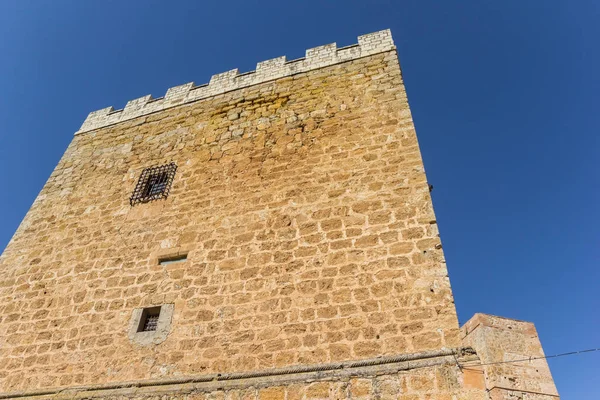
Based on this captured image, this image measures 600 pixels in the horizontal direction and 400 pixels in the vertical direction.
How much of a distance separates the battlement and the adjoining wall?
13.9 ft

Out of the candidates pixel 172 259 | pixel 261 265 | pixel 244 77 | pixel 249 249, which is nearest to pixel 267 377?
pixel 261 265

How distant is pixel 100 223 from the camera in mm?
5172

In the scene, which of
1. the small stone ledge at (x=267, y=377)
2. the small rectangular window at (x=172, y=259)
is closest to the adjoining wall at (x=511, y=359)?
the small stone ledge at (x=267, y=377)

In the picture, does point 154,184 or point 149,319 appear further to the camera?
point 154,184

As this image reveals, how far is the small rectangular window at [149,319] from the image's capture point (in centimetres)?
401

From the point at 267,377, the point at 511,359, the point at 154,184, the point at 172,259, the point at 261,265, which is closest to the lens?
the point at 267,377

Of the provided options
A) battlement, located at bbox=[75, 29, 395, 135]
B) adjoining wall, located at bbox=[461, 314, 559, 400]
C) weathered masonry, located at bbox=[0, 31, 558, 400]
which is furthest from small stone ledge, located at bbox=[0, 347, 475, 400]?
battlement, located at bbox=[75, 29, 395, 135]

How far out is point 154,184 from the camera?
17.7 ft

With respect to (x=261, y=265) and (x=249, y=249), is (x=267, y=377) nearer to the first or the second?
(x=261, y=265)

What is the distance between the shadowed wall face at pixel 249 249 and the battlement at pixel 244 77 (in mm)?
215

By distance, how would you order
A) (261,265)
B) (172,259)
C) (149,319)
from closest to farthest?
(261,265) → (149,319) → (172,259)

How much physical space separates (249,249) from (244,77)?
3.39 metres

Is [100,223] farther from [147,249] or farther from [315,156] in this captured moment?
[315,156]

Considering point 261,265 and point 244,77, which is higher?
point 244,77
